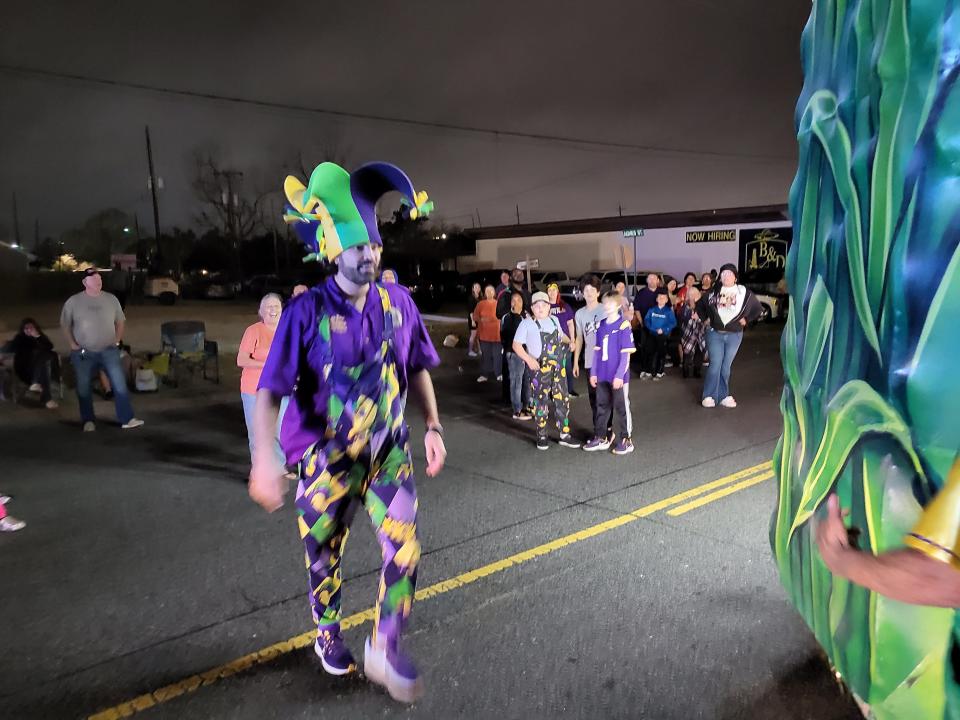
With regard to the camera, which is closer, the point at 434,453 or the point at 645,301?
→ the point at 434,453

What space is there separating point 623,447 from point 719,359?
3.10m

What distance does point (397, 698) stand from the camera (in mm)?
3096

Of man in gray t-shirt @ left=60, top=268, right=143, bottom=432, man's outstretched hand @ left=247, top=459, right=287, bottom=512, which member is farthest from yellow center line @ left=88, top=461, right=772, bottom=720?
man in gray t-shirt @ left=60, top=268, right=143, bottom=432

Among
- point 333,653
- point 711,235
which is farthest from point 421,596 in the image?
point 711,235

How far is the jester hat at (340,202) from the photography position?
3.07 metres

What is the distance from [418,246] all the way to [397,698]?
42.2 meters

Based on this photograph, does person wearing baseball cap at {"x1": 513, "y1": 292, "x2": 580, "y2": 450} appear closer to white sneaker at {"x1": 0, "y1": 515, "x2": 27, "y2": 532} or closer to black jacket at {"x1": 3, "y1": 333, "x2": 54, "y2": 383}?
white sneaker at {"x1": 0, "y1": 515, "x2": 27, "y2": 532}

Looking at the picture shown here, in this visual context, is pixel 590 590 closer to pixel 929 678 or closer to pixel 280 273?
pixel 929 678

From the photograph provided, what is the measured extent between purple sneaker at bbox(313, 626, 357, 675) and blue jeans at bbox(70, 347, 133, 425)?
616 centimetres

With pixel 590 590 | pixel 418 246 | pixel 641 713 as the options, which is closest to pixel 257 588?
pixel 590 590

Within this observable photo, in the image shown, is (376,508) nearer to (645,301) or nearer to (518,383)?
(518,383)

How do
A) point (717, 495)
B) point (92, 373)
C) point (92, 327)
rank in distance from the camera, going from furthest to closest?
point (92, 373) < point (92, 327) < point (717, 495)

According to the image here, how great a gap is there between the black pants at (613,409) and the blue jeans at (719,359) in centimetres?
290

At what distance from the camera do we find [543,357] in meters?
7.69
